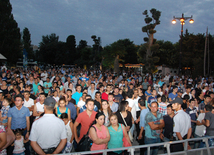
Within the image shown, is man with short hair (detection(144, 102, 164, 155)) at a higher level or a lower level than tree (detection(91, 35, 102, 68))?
lower

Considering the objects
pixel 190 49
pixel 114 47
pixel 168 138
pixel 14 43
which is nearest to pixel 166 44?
pixel 190 49

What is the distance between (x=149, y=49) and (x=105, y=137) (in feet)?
64.0

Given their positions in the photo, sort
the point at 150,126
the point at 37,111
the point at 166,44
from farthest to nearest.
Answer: the point at 166,44 < the point at 37,111 < the point at 150,126

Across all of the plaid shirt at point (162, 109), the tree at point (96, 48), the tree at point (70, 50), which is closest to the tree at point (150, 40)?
the tree at point (96, 48)

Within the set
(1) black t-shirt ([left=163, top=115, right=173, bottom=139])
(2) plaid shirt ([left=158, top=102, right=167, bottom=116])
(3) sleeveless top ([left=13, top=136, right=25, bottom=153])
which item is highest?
(2) plaid shirt ([left=158, top=102, right=167, bottom=116])

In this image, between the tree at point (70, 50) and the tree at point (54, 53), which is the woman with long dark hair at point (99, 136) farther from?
the tree at point (54, 53)

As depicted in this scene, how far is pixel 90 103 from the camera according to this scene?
3.87 meters

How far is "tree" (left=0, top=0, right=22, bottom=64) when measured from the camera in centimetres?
3080

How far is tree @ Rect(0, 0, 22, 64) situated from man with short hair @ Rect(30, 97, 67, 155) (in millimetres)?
34071

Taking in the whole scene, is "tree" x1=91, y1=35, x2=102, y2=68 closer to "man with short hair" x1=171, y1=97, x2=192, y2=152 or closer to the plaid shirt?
the plaid shirt

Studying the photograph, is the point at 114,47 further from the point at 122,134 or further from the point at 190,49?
the point at 122,134

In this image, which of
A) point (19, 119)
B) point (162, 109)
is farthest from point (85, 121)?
point (162, 109)

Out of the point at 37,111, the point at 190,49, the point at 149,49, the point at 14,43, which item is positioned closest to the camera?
the point at 37,111

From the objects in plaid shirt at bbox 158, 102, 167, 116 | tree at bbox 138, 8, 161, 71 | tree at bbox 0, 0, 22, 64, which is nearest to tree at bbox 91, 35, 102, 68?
tree at bbox 138, 8, 161, 71
